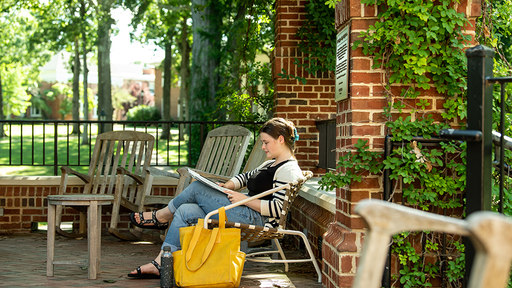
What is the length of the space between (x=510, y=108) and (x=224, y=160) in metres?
2.72

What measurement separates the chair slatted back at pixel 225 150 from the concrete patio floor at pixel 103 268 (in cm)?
93

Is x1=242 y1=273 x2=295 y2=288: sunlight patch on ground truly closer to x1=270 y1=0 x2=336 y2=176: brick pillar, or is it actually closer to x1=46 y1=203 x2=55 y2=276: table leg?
x1=46 y1=203 x2=55 y2=276: table leg

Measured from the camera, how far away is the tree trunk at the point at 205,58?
944cm

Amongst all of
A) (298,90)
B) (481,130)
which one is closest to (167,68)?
(298,90)

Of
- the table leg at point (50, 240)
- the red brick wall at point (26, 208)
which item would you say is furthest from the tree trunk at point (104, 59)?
the table leg at point (50, 240)

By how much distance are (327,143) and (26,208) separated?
3.52 meters

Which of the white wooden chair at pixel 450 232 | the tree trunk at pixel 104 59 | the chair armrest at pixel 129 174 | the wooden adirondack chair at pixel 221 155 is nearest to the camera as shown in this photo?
the white wooden chair at pixel 450 232

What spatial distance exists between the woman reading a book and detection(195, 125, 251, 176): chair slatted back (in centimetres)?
93

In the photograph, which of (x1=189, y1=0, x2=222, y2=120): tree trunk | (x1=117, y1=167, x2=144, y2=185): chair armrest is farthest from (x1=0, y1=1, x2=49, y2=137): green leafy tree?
(x1=117, y1=167, x2=144, y2=185): chair armrest

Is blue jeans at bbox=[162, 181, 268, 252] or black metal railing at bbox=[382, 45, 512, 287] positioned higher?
black metal railing at bbox=[382, 45, 512, 287]

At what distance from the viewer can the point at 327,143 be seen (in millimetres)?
4914

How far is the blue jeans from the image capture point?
352 cm

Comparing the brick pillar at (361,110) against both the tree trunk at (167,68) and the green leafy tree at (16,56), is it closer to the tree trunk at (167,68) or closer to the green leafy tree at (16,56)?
the green leafy tree at (16,56)

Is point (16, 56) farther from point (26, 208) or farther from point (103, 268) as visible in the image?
point (103, 268)
